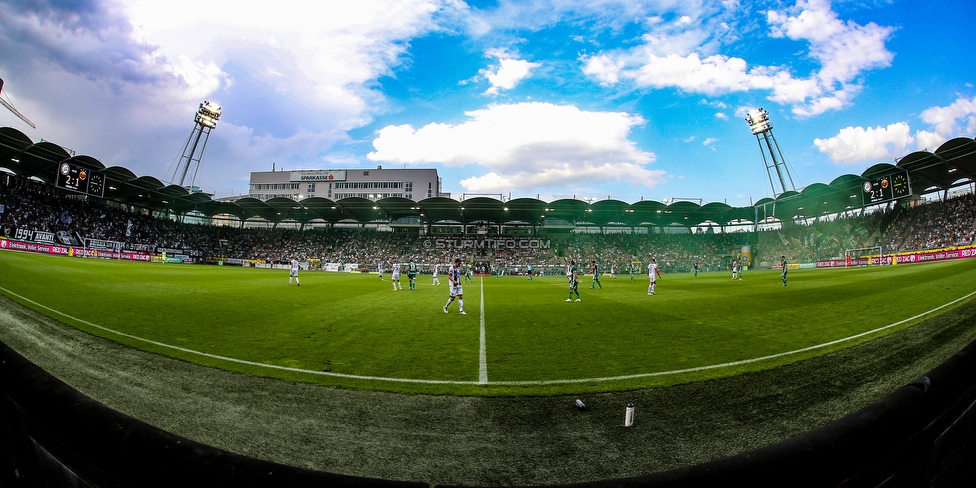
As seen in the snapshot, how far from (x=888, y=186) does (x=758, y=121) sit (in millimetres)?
24357

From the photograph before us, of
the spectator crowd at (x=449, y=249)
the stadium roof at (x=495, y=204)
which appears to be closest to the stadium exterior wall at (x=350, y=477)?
the spectator crowd at (x=449, y=249)

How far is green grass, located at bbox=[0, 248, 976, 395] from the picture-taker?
712cm

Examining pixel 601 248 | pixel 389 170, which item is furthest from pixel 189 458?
pixel 389 170

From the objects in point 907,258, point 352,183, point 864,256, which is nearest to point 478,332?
point 907,258

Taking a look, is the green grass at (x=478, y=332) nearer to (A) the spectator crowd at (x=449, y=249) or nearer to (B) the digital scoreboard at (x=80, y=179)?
(A) the spectator crowd at (x=449, y=249)

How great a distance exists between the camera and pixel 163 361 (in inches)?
286

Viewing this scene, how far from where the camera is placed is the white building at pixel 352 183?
84000 millimetres

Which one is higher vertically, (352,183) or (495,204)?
(352,183)

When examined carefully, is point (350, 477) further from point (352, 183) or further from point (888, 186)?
point (352, 183)

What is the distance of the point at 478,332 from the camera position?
37.0 ft

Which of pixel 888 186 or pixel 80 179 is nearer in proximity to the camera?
pixel 888 186

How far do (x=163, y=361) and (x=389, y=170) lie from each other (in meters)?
81.7

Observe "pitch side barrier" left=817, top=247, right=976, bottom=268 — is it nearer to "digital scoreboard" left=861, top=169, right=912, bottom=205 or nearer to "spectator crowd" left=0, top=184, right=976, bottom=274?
"spectator crowd" left=0, top=184, right=976, bottom=274

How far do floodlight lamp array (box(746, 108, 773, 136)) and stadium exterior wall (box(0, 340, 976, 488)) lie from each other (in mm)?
74970
